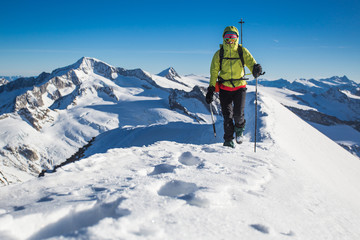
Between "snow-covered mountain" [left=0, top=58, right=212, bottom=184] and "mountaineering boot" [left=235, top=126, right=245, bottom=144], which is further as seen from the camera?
"snow-covered mountain" [left=0, top=58, right=212, bottom=184]

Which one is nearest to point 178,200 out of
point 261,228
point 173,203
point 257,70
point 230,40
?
point 173,203

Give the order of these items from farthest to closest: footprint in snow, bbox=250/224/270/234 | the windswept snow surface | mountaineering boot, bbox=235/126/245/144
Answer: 1. mountaineering boot, bbox=235/126/245/144
2. footprint in snow, bbox=250/224/270/234
3. the windswept snow surface

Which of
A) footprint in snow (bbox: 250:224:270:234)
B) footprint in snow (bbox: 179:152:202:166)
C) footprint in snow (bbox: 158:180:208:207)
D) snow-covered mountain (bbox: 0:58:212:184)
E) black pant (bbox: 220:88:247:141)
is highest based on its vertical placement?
black pant (bbox: 220:88:247:141)

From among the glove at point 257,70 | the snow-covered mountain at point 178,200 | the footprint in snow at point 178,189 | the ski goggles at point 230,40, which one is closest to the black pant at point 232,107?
the glove at point 257,70

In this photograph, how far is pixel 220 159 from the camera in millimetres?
5785

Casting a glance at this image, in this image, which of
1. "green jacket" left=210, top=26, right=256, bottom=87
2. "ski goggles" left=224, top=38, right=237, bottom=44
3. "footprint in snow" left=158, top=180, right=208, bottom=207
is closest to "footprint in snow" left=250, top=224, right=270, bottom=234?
"footprint in snow" left=158, top=180, right=208, bottom=207

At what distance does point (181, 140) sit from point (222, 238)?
15.9 m

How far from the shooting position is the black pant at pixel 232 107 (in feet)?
24.1

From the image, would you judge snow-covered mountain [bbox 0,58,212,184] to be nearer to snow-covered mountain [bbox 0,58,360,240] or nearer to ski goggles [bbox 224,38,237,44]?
snow-covered mountain [bbox 0,58,360,240]

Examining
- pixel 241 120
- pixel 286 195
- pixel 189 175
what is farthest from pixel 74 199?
pixel 241 120

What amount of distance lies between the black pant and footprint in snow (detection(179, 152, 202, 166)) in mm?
2068

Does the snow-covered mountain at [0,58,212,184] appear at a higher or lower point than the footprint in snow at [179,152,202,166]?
lower

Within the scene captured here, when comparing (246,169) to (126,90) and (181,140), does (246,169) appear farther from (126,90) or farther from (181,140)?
(126,90)

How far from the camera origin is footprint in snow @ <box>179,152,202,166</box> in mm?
5664
